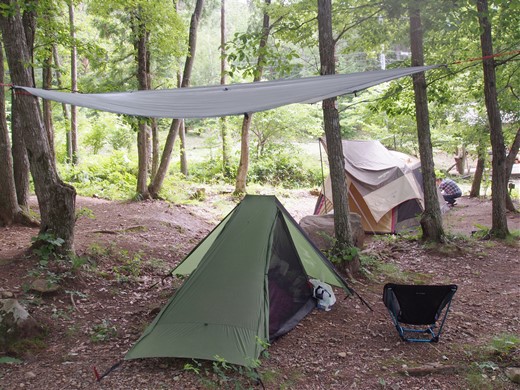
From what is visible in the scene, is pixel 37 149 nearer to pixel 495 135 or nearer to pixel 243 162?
pixel 495 135

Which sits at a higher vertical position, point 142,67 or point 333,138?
point 142,67

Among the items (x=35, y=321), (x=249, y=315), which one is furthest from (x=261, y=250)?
(x=35, y=321)

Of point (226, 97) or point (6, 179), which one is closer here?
point (226, 97)

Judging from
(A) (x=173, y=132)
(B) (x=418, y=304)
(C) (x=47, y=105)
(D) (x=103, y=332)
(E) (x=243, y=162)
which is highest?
(C) (x=47, y=105)

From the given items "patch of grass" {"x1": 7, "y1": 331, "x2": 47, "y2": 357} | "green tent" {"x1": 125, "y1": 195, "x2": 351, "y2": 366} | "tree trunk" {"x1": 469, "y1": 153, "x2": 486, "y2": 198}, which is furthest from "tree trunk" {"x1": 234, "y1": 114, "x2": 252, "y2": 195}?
"patch of grass" {"x1": 7, "y1": 331, "x2": 47, "y2": 357}

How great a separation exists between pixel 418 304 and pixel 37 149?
3.70 meters

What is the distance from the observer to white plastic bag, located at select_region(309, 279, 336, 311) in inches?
160

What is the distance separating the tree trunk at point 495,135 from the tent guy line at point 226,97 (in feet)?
10.1

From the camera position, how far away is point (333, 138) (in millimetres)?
4785

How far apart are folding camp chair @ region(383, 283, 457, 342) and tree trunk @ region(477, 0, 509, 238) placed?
3.67 m

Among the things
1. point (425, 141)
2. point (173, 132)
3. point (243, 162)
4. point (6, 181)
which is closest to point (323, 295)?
point (425, 141)

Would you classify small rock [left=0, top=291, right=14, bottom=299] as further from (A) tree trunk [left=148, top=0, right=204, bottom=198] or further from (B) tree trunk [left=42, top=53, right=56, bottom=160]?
(A) tree trunk [left=148, top=0, right=204, bottom=198]

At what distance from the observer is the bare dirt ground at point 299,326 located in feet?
9.33

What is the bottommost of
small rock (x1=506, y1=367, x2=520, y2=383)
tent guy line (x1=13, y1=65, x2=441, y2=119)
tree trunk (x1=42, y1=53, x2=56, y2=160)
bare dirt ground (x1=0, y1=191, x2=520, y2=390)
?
small rock (x1=506, y1=367, x2=520, y2=383)
